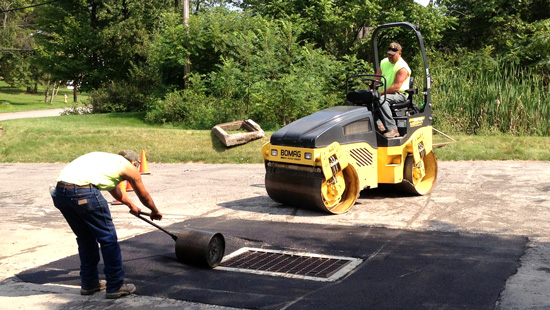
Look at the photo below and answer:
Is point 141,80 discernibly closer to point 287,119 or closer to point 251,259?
point 287,119

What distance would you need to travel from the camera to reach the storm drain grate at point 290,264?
5.90m

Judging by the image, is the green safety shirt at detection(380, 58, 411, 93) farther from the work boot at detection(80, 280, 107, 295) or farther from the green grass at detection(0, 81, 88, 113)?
the green grass at detection(0, 81, 88, 113)

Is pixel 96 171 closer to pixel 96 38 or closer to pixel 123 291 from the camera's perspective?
pixel 123 291

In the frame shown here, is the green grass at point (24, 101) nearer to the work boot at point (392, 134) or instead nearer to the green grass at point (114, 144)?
the green grass at point (114, 144)

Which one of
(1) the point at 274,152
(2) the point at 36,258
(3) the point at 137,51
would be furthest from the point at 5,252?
(3) the point at 137,51

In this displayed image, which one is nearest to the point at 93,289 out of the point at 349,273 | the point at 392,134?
the point at 349,273

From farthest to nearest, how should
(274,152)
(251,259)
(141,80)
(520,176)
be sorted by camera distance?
(141,80) < (520,176) < (274,152) < (251,259)

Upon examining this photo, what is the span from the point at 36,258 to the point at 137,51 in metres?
23.5

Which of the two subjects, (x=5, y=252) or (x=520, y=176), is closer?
(x=5, y=252)

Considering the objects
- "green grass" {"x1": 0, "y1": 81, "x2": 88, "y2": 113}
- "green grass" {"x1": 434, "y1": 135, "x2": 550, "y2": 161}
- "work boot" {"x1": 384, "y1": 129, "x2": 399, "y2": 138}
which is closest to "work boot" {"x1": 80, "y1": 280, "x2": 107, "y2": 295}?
"work boot" {"x1": 384, "y1": 129, "x2": 399, "y2": 138}

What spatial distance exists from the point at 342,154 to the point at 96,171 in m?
3.89

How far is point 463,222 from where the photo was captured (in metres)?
7.93

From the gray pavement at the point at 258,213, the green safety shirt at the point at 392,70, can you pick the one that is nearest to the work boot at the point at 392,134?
the green safety shirt at the point at 392,70

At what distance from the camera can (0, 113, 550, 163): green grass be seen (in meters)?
13.8
